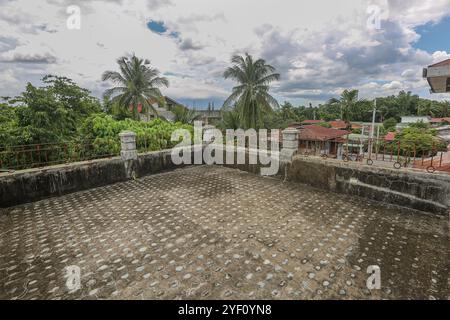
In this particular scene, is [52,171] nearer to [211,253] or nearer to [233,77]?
[211,253]

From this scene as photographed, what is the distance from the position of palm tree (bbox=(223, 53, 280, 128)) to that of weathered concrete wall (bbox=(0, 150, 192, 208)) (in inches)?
469

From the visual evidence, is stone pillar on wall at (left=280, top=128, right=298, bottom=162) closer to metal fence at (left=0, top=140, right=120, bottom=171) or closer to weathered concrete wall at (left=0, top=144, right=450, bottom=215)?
weathered concrete wall at (left=0, top=144, right=450, bottom=215)

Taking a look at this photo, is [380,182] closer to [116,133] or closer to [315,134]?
[116,133]

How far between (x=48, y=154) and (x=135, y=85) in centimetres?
1607

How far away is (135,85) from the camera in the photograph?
813 inches

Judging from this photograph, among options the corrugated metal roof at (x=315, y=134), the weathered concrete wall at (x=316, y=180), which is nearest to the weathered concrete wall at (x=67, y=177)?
the weathered concrete wall at (x=316, y=180)

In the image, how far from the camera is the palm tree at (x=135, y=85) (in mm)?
20047

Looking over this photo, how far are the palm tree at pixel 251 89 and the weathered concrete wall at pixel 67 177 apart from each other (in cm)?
1190

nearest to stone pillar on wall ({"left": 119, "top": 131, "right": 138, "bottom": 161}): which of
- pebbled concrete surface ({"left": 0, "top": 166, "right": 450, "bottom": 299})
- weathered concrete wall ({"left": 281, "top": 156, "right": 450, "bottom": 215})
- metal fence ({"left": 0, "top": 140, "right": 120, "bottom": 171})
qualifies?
metal fence ({"left": 0, "top": 140, "right": 120, "bottom": 171})

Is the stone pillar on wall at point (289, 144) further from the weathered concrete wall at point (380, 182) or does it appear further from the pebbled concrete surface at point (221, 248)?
the pebbled concrete surface at point (221, 248)
